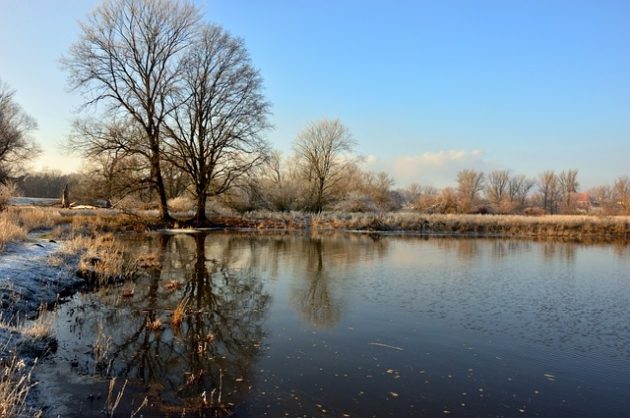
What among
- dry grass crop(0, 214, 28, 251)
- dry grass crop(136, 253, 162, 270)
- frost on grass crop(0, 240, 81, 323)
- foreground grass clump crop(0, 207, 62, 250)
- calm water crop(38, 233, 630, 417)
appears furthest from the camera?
dry grass crop(136, 253, 162, 270)

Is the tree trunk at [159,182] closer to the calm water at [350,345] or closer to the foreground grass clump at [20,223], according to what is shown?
the foreground grass clump at [20,223]

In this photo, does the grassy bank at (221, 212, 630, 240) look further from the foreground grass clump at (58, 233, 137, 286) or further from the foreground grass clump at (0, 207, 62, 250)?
the foreground grass clump at (58, 233, 137, 286)

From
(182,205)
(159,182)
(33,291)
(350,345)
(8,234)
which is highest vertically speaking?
(159,182)

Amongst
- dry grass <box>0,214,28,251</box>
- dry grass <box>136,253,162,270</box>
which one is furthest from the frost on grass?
dry grass <box>136,253,162,270</box>

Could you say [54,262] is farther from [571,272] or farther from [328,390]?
[571,272]

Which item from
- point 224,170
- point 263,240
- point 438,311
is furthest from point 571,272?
point 224,170

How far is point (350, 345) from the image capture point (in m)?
7.41

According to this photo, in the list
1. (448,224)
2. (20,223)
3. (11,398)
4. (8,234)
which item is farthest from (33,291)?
(448,224)

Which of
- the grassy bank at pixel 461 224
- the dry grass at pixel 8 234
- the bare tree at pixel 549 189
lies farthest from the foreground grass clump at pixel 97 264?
the bare tree at pixel 549 189

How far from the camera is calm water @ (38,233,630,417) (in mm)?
5344

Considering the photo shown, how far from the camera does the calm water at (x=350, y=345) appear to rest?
534 centimetres

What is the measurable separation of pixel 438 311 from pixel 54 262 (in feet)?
29.2

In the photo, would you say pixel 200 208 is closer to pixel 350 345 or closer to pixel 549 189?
pixel 350 345

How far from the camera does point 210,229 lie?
101ft
